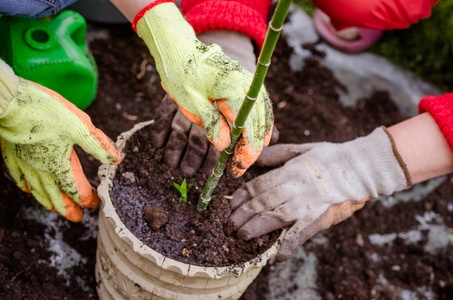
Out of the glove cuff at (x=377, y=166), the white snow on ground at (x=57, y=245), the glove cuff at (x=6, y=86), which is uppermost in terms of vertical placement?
the glove cuff at (x=6, y=86)

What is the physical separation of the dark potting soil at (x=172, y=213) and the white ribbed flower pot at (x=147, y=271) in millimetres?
47

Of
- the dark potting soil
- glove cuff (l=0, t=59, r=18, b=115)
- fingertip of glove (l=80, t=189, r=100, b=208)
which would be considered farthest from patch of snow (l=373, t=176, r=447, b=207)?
glove cuff (l=0, t=59, r=18, b=115)

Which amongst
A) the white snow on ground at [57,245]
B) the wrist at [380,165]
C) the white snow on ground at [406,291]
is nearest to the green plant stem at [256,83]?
the wrist at [380,165]

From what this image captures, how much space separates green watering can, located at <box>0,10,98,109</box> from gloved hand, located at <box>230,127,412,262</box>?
2.99ft

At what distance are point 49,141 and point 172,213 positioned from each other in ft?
1.50

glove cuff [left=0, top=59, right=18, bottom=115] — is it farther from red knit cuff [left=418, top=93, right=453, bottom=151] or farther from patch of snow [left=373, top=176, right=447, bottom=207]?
patch of snow [left=373, top=176, right=447, bottom=207]

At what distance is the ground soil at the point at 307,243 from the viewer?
156cm

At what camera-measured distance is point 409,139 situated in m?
1.44

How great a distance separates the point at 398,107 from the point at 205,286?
71.4 inches

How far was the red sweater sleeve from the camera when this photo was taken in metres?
1.50

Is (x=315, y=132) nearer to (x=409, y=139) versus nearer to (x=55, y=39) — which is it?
(x=409, y=139)

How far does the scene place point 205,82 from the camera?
1116mm

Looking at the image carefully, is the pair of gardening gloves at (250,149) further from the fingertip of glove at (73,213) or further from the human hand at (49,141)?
the fingertip of glove at (73,213)

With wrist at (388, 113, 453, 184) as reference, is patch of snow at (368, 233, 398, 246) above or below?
below
